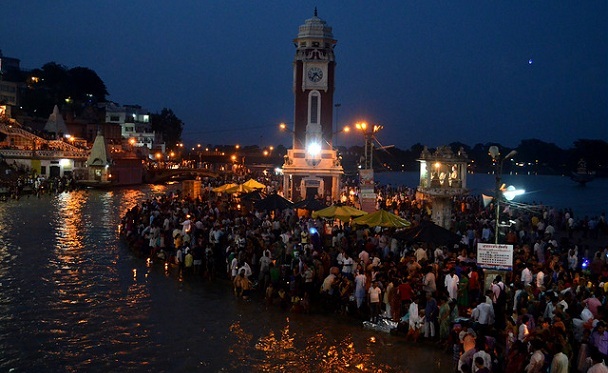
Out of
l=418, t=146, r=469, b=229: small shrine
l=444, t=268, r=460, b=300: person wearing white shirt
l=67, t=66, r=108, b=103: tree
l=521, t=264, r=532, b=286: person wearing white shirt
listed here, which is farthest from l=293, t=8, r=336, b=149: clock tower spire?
l=67, t=66, r=108, b=103: tree

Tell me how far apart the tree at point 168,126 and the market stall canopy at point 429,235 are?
116m

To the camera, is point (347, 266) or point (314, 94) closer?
point (347, 266)

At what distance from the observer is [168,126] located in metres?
131

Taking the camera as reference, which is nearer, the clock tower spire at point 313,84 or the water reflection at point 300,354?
the water reflection at point 300,354

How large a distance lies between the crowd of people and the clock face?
18.4 m

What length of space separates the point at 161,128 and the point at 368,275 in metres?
120

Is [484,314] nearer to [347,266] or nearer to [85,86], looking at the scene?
[347,266]

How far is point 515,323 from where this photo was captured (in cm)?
1109

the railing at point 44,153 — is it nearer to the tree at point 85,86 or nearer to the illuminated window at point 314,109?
the illuminated window at point 314,109

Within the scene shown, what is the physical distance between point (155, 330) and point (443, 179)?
1691cm

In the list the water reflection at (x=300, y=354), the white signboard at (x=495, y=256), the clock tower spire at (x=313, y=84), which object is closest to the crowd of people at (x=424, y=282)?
the white signboard at (x=495, y=256)

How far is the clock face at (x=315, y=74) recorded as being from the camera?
4059cm

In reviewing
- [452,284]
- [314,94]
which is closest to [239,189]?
[314,94]

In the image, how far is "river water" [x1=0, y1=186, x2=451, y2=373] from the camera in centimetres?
1180
